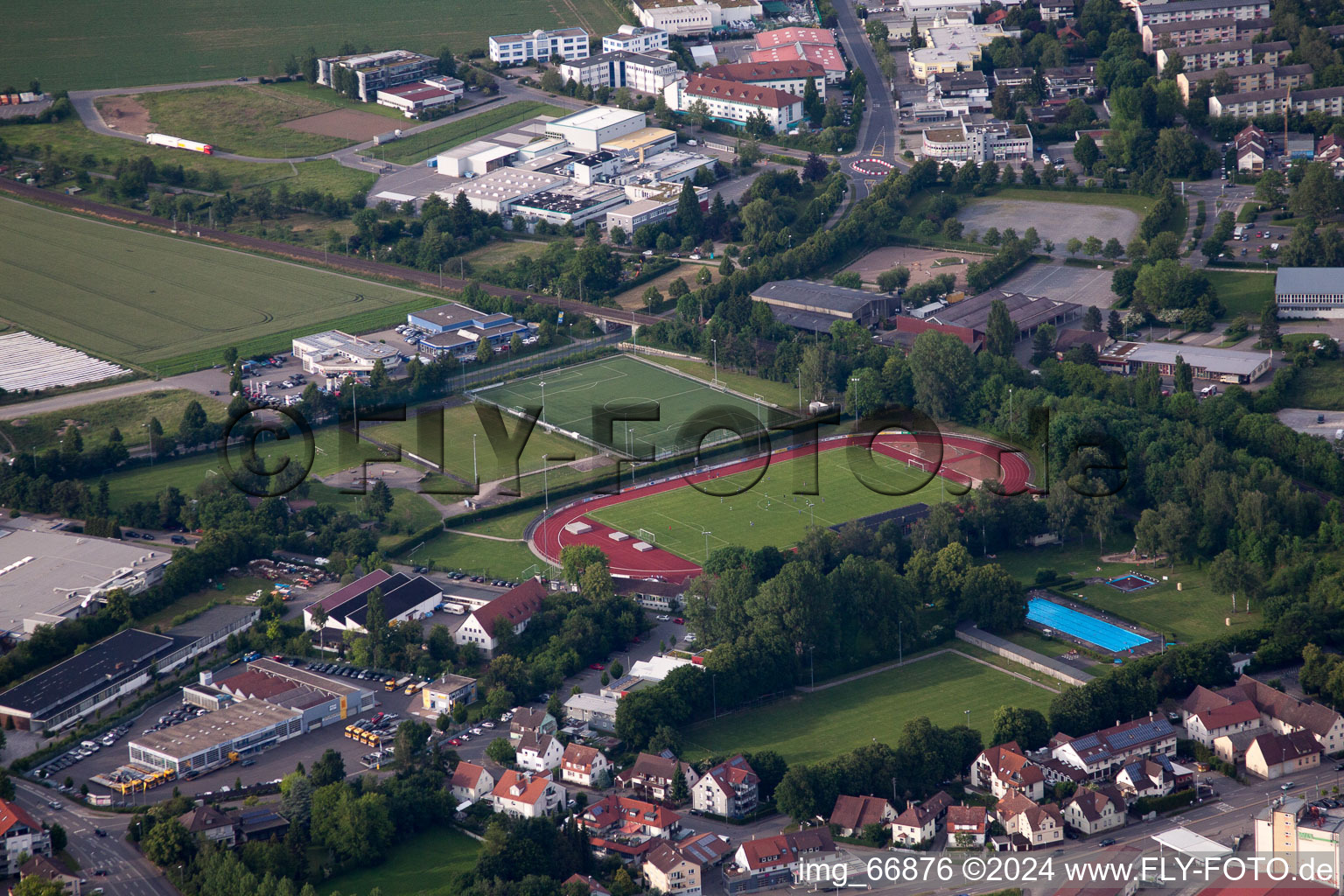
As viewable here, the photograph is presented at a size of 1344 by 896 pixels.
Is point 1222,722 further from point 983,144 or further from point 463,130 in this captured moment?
point 463,130

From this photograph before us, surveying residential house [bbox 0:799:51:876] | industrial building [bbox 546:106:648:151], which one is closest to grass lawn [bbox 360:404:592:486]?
residential house [bbox 0:799:51:876]

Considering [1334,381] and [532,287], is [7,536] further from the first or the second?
[1334,381]

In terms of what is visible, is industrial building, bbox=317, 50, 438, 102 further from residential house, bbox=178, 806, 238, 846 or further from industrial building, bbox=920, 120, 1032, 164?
residential house, bbox=178, 806, 238, 846

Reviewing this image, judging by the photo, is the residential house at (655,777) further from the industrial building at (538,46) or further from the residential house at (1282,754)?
the industrial building at (538,46)

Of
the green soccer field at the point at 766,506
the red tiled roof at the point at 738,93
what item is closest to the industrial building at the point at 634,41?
the red tiled roof at the point at 738,93

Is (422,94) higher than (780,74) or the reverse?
the reverse

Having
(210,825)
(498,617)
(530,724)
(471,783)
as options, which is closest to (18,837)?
(210,825)

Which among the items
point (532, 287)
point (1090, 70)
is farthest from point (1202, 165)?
point (532, 287)
